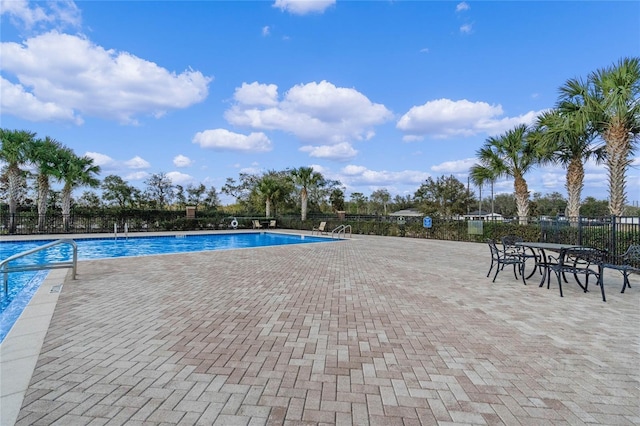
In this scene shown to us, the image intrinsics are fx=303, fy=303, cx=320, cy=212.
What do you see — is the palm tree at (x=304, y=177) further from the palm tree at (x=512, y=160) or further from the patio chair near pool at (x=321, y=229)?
the palm tree at (x=512, y=160)

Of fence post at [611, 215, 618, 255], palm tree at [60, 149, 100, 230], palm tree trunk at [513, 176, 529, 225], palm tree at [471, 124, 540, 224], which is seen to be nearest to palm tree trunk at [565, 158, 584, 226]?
palm tree at [471, 124, 540, 224]

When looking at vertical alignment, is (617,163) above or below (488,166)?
below

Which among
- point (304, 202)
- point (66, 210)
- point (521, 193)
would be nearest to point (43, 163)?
point (66, 210)

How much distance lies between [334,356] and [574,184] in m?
13.4

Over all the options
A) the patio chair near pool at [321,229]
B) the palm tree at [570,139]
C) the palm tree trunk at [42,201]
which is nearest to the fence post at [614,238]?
the palm tree at [570,139]

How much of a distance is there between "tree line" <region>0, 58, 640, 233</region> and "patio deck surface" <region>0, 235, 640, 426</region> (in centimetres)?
651

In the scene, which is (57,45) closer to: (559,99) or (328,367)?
(328,367)

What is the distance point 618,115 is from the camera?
8750 millimetres

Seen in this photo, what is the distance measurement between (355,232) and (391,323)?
1703 cm

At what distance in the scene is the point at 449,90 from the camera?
51.2ft

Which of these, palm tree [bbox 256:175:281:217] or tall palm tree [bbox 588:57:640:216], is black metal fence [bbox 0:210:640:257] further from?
palm tree [bbox 256:175:281:217]

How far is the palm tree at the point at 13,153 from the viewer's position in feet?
48.3

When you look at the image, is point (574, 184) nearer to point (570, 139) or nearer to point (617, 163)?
point (570, 139)

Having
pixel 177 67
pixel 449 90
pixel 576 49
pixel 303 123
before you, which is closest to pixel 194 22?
pixel 177 67
